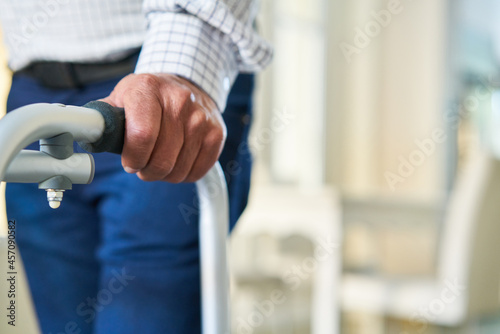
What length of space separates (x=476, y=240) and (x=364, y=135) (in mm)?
1854

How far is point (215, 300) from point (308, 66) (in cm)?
294

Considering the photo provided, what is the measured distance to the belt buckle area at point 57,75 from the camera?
761 mm

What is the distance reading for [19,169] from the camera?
381mm

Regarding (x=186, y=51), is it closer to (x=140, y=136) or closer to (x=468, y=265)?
(x=140, y=136)

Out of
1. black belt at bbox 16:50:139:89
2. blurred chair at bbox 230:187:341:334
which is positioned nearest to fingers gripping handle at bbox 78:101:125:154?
black belt at bbox 16:50:139:89

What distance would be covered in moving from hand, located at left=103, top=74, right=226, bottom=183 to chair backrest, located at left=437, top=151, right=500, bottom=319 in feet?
4.99

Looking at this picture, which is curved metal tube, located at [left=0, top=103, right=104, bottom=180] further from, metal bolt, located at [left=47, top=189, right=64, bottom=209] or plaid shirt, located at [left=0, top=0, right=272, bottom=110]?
plaid shirt, located at [left=0, top=0, right=272, bottom=110]

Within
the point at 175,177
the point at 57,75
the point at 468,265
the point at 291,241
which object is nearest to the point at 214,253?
the point at 175,177

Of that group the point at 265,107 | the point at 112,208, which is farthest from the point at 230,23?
the point at 265,107

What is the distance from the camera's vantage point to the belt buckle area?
76cm

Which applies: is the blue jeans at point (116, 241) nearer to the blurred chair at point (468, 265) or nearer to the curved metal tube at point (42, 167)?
the curved metal tube at point (42, 167)

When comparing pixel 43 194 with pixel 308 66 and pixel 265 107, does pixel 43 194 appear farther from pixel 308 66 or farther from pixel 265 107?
pixel 308 66

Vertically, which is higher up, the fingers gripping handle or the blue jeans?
the fingers gripping handle

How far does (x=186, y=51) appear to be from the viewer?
618mm
